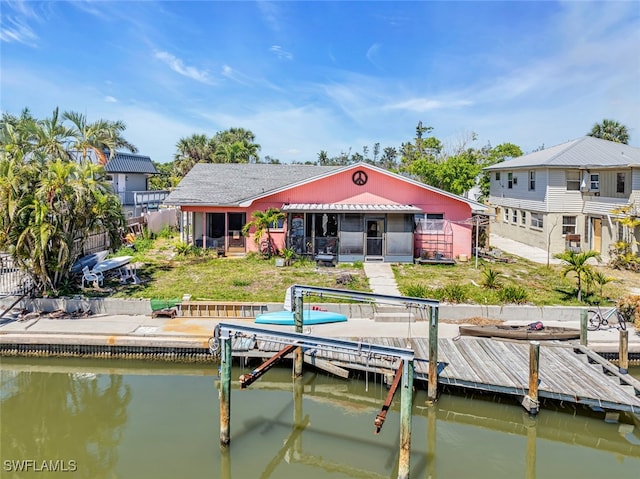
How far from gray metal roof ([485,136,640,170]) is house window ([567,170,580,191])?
72 cm

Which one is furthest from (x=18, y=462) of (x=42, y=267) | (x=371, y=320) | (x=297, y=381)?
(x=371, y=320)

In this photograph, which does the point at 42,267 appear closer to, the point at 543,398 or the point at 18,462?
the point at 18,462

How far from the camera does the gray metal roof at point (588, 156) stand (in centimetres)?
2527

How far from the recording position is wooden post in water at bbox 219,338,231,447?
976 cm

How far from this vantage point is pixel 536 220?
29.0 meters

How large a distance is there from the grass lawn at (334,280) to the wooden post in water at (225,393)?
270 inches

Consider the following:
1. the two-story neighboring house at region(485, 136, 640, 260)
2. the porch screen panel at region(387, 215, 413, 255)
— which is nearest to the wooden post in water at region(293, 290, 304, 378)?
the porch screen panel at region(387, 215, 413, 255)

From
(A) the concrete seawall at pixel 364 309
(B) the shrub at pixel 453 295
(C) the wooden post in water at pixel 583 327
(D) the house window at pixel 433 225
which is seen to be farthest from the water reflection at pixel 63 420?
(D) the house window at pixel 433 225

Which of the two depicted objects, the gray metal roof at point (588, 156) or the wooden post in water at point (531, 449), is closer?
the wooden post in water at point (531, 449)

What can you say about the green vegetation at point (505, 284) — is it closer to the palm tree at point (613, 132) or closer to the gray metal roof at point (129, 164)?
the gray metal roof at point (129, 164)

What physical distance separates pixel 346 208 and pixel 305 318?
9.14 m

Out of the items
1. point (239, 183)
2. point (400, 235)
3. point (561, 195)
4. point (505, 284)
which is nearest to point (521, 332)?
point (505, 284)

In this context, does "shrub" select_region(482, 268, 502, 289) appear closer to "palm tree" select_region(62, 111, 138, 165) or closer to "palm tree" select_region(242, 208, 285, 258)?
"palm tree" select_region(242, 208, 285, 258)

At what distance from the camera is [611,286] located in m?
18.8
